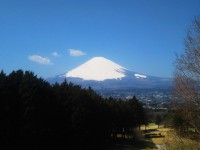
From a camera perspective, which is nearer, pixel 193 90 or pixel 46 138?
pixel 193 90

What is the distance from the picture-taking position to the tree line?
30.9 m

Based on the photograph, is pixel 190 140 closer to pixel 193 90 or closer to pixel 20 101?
pixel 193 90

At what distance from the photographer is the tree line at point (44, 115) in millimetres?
30859

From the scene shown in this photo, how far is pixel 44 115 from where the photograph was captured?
115 ft

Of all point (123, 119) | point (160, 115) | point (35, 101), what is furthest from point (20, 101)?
point (160, 115)

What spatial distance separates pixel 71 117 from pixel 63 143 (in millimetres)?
3646

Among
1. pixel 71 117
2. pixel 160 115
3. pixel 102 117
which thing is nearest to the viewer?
pixel 71 117

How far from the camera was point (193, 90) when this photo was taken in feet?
34.3

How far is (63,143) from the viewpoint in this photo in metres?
38.8

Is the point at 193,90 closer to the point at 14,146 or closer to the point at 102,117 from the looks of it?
the point at 14,146

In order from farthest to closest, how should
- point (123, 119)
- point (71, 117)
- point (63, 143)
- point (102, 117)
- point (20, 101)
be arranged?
1. point (123, 119)
2. point (102, 117)
3. point (71, 117)
4. point (63, 143)
5. point (20, 101)

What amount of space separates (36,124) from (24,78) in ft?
Result: 16.5

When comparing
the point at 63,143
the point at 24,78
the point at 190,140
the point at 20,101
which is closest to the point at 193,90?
the point at 190,140

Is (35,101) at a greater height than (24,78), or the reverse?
(24,78)
